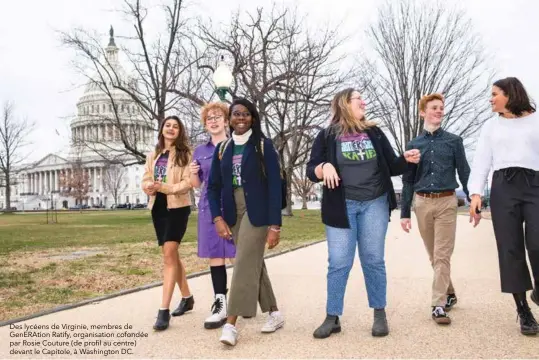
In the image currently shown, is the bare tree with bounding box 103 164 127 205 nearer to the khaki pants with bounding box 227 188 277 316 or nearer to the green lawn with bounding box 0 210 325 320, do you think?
the green lawn with bounding box 0 210 325 320

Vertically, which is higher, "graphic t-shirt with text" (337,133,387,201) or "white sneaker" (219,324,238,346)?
"graphic t-shirt with text" (337,133,387,201)

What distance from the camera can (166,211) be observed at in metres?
4.73

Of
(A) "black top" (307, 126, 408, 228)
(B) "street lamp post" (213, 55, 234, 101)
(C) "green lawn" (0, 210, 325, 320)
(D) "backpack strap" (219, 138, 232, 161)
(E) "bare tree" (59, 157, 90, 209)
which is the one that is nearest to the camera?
(A) "black top" (307, 126, 408, 228)

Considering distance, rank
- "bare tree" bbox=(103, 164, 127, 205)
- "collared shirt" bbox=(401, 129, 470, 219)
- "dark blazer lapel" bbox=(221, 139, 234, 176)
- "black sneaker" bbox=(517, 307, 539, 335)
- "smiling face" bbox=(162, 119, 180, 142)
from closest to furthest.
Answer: "black sneaker" bbox=(517, 307, 539, 335), "dark blazer lapel" bbox=(221, 139, 234, 176), "collared shirt" bbox=(401, 129, 470, 219), "smiling face" bbox=(162, 119, 180, 142), "bare tree" bbox=(103, 164, 127, 205)

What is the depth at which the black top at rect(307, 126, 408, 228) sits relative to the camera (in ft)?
13.5

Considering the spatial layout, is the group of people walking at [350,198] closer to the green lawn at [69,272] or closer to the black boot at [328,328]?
the black boot at [328,328]

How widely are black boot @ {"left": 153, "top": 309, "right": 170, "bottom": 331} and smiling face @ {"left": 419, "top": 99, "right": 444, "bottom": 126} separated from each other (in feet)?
9.55

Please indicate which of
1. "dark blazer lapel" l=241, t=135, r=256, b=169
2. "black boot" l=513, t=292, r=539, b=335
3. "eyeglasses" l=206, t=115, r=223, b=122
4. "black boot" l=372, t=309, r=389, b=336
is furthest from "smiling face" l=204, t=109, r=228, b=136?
"black boot" l=513, t=292, r=539, b=335

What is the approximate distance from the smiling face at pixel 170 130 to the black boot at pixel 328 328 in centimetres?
214

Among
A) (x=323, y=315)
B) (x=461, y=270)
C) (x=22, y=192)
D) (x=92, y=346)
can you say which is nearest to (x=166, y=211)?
(x=92, y=346)

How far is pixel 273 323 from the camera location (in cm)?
423

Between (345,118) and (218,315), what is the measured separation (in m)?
1.96

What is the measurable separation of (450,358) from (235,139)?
7.45ft

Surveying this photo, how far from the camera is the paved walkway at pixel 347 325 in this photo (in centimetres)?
362
